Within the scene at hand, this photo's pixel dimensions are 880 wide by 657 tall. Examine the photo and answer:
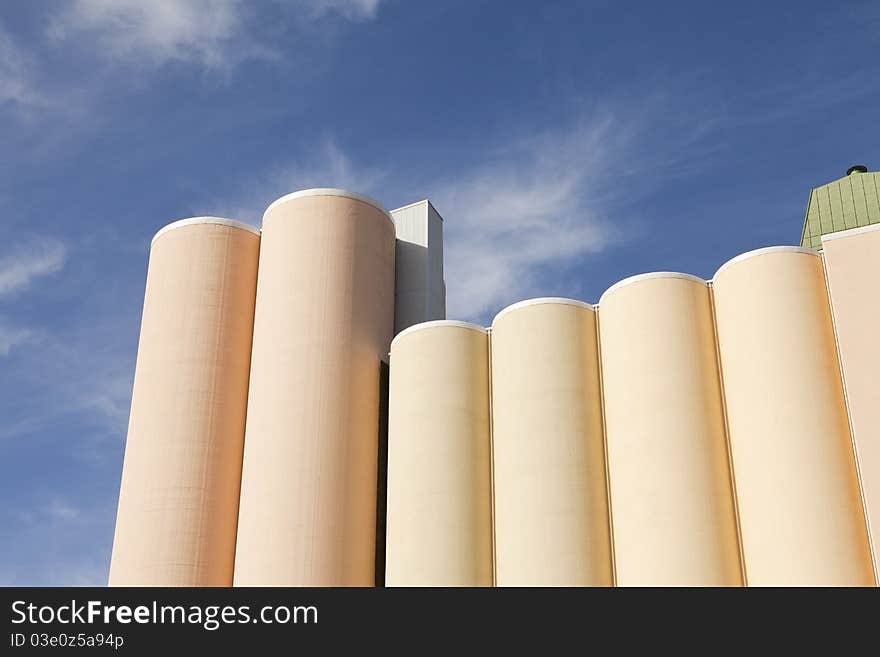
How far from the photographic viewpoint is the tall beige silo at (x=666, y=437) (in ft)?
97.4

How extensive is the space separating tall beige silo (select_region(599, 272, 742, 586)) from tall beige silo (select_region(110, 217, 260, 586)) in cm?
1388

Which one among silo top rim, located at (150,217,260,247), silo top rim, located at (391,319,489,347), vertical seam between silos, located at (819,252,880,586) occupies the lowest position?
vertical seam between silos, located at (819,252,880,586)

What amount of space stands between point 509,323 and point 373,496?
306 inches

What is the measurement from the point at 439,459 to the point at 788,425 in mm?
11264

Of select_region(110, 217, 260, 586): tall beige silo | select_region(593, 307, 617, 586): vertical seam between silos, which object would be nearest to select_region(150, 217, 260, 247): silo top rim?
select_region(110, 217, 260, 586): tall beige silo

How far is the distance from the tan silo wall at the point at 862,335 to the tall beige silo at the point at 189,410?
21.0 m

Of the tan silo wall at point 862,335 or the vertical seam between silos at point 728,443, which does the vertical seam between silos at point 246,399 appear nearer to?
the vertical seam between silos at point 728,443

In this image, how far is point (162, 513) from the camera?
1379 inches

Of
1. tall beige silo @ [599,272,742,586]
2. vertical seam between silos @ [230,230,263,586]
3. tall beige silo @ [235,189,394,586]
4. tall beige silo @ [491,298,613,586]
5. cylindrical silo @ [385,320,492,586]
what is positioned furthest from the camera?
vertical seam between silos @ [230,230,263,586]

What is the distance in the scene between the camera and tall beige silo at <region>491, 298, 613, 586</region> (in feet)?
102

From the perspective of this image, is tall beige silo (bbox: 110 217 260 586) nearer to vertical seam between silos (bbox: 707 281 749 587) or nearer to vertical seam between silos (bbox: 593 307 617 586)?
vertical seam between silos (bbox: 593 307 617 586)
